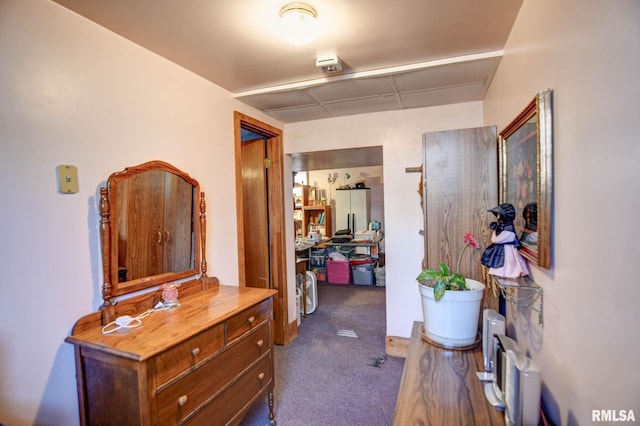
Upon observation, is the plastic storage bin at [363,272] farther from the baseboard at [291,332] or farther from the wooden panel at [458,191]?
the wooden panel at [458,191]

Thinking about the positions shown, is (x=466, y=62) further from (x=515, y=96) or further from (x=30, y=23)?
(x=30, y=23)

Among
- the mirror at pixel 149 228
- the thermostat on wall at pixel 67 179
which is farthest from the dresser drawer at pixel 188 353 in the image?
the thermostat on wall at pixel 67 179

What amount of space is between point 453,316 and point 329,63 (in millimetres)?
1629

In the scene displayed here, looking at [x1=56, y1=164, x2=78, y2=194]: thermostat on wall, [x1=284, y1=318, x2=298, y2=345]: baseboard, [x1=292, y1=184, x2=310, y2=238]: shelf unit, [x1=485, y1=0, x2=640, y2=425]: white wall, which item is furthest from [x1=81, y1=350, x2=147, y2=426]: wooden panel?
[x1=292, y1=184, x2=310, y2=238]: shelf unit

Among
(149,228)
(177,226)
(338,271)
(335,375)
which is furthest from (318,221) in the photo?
(149,228)

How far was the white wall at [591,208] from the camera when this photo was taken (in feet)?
2.04

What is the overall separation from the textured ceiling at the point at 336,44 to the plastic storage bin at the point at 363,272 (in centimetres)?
336

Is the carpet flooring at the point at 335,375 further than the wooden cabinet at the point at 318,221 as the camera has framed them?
No

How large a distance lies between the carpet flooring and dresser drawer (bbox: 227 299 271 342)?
30.0 inches

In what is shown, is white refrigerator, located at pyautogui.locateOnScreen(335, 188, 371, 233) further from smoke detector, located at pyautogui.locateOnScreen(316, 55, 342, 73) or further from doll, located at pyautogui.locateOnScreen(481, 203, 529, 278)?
doll, located at pyautogui.locateOnScreen(481, 203, 529, 278)

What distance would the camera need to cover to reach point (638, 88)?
0.59 m

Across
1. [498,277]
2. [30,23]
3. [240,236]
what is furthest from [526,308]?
[30,23]

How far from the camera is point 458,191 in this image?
188 cm

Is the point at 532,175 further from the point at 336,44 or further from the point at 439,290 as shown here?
the point at 336,44
